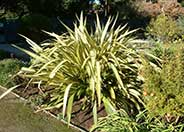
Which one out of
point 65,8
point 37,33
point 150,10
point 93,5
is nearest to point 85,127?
point 37,33

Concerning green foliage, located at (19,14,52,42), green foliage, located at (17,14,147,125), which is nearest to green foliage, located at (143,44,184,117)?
green foliage, located at (17,14,147,125)

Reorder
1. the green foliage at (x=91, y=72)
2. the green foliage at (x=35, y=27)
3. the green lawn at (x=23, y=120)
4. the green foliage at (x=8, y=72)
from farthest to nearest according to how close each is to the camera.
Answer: the green foliage at (x=35, y=27)
the green foliage at (x=8, y=72)
the green foliage at (x=91, y=72)
the green lawn at (x=23, y=120)

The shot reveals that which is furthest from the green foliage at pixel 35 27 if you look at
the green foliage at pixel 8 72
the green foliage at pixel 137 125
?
the green foliage at pixel 137 125

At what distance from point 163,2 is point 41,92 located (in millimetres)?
27933

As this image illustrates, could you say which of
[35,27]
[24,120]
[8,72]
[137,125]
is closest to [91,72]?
[24,120]

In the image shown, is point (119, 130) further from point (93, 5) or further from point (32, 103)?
point (93, 5)

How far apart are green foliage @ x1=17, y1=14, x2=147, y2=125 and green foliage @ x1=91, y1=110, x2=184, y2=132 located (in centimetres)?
123

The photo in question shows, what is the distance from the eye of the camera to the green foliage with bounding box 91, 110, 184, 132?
5715 mm

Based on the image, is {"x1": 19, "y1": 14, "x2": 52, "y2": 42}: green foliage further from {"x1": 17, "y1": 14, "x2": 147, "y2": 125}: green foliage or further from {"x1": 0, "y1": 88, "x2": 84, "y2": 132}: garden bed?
{"x1": 17, "y1": 14, "x2": 147, "y2": 125}: green foliage

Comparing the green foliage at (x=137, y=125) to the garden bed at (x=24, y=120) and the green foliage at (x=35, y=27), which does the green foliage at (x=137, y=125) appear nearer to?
the garden bed at (x=24, y=120)

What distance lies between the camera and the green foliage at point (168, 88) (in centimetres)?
554

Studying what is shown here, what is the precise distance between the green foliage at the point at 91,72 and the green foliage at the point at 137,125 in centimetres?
123

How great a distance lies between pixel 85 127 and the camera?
736cm

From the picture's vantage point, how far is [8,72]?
1053cm
